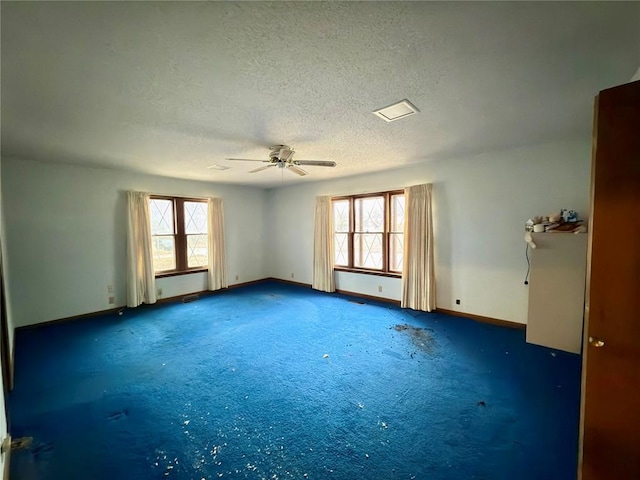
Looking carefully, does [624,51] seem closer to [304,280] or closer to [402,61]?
[402,61]

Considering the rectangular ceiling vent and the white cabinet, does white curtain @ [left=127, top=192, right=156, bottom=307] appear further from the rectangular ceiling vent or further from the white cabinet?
the white cabinet

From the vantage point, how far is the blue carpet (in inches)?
63.3

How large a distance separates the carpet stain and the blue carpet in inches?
1.0

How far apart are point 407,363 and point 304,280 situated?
3.81 m

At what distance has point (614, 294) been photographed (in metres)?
1.25

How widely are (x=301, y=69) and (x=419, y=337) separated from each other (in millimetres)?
3283

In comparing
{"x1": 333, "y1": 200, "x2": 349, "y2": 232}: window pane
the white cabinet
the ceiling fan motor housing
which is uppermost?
the ceiling fan motor housing

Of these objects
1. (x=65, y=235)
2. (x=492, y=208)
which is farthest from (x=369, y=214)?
(x=65, y=235)

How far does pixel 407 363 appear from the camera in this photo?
277 centimetres

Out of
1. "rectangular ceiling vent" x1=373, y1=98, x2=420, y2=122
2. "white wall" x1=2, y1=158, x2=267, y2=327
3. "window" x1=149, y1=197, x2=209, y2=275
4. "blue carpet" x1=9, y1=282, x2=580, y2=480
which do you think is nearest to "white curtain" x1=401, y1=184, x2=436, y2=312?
"blue carpet" x1=9, y1=282, x2=580, y2=480

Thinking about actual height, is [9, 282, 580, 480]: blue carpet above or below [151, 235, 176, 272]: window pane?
below

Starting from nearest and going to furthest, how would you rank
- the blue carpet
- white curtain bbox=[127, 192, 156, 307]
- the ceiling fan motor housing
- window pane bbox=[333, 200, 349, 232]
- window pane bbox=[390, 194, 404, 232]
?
the blue carpet < the ceiling fan motor housing < white curtain bbox=[127, 192, 156, 307] < window pane bbox=[390, 194, 404, 232] < window pane bbox=[333, 200, 349, 232]

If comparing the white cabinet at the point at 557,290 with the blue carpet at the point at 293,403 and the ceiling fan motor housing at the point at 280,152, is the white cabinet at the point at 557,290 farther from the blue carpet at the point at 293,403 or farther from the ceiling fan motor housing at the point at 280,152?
the ceiling fan motor housing at the point at 280,152

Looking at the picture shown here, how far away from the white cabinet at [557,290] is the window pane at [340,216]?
327 centimetres
